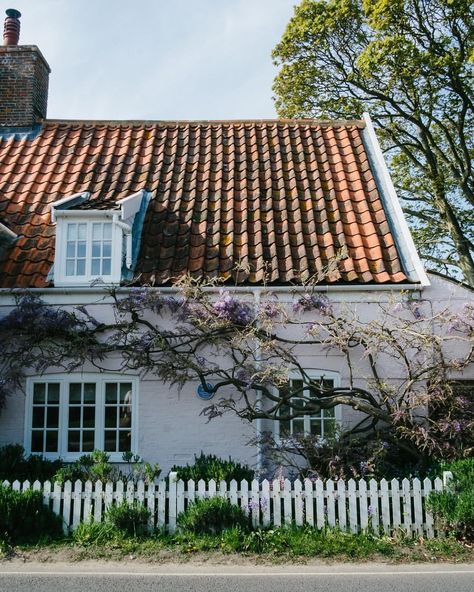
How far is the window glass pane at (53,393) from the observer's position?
497 inches

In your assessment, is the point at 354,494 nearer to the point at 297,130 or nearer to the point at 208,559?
the point at 208,559

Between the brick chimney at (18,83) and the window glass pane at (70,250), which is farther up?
the brick chimney at (18,83)

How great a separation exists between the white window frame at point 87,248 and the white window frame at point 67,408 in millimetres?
1801

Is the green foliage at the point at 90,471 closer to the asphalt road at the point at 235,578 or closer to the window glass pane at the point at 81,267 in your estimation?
the asphalt road at the point at 235,578

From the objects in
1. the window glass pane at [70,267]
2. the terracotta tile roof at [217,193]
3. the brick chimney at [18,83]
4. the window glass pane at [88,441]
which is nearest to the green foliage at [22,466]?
the window glass pane at [88,441]

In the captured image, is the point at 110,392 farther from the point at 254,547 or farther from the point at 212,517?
the point at 254,547

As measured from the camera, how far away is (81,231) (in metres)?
13.0

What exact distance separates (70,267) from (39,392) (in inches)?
97.8

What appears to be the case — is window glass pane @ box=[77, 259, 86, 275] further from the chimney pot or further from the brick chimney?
the chimney pot

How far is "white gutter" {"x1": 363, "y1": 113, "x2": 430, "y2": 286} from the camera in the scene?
40.9 ft

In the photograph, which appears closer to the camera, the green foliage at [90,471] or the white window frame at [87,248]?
the green foliage at [90,471]

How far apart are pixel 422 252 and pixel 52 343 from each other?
1963cm

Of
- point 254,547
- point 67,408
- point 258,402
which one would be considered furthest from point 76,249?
point 254,547

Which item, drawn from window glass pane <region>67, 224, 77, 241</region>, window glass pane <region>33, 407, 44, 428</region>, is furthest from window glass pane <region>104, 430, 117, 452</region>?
window glass pane <region>67, 224, 77, 241</region>
